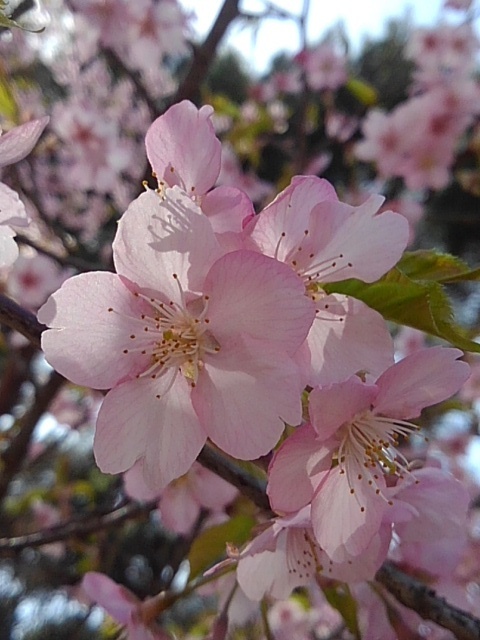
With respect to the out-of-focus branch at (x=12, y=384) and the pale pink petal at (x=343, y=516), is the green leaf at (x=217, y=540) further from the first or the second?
the out-of-focus branch at (x=12, y=384)

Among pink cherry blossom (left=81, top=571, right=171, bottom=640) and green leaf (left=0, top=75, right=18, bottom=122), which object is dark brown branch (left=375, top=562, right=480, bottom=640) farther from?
green leaf (left=0, top=75, right=18, bottom=122)

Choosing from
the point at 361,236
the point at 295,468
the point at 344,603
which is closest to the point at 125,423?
the point at 295,468

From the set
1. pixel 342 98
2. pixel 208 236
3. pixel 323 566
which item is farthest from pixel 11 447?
pixel 342 98

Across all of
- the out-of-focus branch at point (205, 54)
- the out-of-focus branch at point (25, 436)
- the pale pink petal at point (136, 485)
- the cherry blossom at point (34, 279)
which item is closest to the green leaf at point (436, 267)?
the pale pink petal at point (136, 485)

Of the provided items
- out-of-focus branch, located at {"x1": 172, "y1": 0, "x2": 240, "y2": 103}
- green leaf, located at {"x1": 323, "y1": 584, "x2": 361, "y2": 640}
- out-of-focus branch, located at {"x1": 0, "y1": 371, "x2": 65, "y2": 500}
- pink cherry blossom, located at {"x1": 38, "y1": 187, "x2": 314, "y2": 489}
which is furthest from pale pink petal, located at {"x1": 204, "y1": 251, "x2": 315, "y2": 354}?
out-of-focus branch, located at {"x1": 0, "y1": 371, "x2": 65, "y2": 500}

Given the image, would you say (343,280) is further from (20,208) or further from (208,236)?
(20,208)

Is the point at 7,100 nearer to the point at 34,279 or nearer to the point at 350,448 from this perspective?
the point at 34,279
